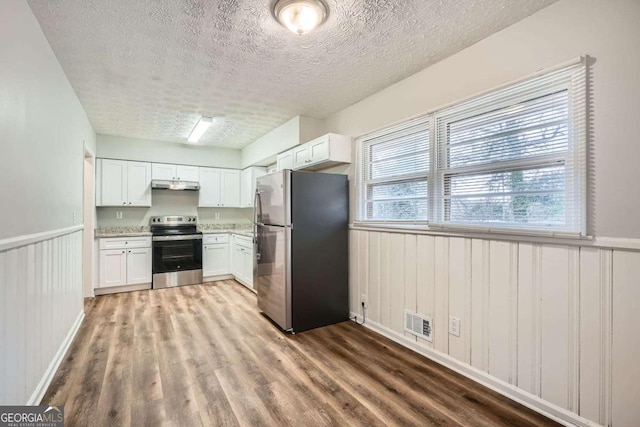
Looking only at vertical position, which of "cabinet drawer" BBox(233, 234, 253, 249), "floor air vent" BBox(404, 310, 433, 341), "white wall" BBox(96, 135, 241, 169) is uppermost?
"white wall" BBox(96, 135, 241, 169)

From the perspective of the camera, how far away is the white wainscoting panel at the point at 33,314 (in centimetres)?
150

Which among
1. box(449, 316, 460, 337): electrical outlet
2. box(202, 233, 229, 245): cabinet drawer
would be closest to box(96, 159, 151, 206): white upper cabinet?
box(202, 233, 229, 245): cabinet drawer

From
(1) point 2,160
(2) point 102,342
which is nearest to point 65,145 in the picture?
(1) point 2,160

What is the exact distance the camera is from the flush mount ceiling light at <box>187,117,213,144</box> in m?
3.95

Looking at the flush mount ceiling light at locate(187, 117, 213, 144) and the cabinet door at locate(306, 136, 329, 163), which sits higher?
the flush mount ceiling light at locate(187, 117, 213, 144)

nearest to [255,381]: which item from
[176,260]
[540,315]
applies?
[540,315]

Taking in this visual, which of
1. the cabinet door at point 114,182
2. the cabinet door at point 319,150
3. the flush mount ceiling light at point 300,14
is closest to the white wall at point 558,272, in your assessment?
the cabinet door at point 319,150

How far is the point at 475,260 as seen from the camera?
7.27ft

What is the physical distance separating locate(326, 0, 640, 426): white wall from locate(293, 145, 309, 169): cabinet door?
149 cm

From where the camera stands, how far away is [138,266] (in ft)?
15.5

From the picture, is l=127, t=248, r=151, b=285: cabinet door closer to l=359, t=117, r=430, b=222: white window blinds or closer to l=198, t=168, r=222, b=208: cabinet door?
l=198, t=168, r=222, b=208: cabinet door

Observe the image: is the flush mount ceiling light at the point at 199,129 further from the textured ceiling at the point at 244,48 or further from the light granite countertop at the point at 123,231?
the light granite countertop at the point at 123,231

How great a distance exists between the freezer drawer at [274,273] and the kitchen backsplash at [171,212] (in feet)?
8.54

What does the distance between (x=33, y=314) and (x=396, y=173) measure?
3.03 meters
